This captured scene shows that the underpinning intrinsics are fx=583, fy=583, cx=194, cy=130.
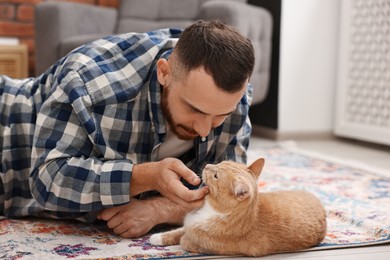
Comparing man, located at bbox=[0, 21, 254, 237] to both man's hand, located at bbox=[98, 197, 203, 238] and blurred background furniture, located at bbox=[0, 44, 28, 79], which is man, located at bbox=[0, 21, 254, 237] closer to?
man's hand, located at bbox=[98, 197, 203, 238]

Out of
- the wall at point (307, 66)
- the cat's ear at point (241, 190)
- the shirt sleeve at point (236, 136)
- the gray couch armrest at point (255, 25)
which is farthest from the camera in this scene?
the wall at point (307, 66)

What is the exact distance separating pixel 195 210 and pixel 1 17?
2997 millimetres

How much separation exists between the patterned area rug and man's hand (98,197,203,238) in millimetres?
25

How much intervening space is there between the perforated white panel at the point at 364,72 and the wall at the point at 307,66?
0.33 ft

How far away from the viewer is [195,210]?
4.34 feet

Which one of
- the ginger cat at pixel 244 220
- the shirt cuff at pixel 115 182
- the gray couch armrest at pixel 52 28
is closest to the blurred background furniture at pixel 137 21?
the gray couch armrest at pixel 52 28

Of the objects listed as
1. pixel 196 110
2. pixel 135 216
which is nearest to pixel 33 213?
pixel 135 216

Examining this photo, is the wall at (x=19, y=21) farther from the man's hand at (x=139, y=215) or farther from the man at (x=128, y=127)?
the man's hand at (x=139, y=215)

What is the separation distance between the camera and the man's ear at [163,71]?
1.36 m

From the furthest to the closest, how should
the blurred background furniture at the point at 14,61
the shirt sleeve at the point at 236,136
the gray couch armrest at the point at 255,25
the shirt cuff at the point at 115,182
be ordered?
1. the blurred background furniture at the point at 14,61
2. the gray couch armrest at the point at 255,25
3. the shirt sleeve at the point at 236,136
4. the shirt cuff at the point at 115,182

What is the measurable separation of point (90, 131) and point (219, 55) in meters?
0.36

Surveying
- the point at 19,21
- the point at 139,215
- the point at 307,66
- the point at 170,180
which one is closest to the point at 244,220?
the point at 170,180

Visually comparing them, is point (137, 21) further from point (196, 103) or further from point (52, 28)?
point (196, 103)

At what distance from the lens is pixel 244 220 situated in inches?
48.6
